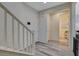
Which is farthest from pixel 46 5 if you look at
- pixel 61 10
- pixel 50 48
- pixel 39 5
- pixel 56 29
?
pixel 50 48

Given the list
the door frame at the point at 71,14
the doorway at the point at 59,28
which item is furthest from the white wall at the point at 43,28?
the door frame at the point at 71,14

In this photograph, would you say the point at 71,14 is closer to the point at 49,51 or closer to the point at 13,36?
the point at 49,51

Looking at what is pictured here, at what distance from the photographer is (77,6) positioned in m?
1.87

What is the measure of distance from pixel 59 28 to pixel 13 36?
0.74 m

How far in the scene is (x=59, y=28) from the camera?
2000 mm

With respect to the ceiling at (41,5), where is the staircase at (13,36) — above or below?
below

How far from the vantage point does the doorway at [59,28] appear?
192 cm

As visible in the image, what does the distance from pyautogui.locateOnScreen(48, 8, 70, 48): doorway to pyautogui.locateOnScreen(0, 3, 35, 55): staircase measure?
0.35 meters

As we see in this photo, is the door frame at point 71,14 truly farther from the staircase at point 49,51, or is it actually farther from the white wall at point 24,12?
the white wall at point 24,12

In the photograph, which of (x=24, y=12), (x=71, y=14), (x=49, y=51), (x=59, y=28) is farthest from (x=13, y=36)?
(x=71, y=14)

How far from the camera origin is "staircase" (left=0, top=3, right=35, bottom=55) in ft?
5.87

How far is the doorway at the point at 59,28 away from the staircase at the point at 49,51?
82 mm

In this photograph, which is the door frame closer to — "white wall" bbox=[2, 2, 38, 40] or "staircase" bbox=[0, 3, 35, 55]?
"white wall" bbox=[2, 2, 38, 40]

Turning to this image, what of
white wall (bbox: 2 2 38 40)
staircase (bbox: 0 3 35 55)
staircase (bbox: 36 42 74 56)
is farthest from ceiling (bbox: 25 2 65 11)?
staircase (bbox: 36 42 74 56)
